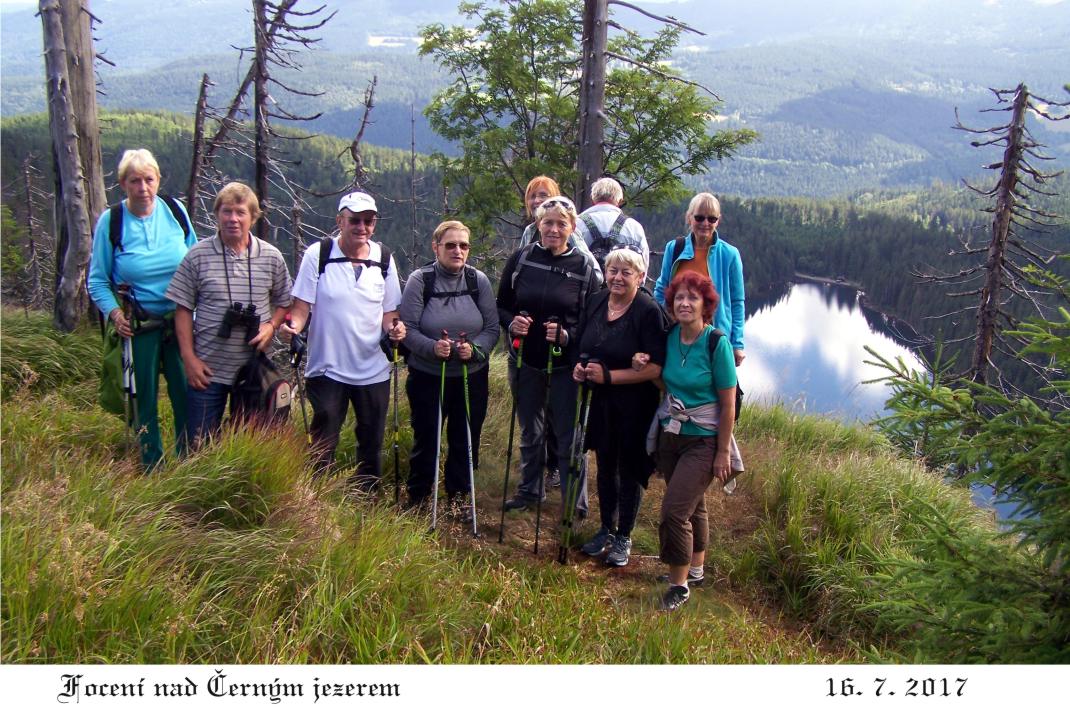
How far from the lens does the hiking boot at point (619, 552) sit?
187 inches

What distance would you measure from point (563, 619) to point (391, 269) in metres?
2.40

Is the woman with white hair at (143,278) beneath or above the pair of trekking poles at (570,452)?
above

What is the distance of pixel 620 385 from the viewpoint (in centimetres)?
452

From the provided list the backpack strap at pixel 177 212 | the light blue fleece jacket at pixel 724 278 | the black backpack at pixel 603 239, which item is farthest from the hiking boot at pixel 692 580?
the backpack strap at pixel 177 212

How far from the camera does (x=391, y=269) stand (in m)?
4.67

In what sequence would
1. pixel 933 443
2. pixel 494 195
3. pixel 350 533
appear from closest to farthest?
pixel 933 443 → pixel 350 533 → pixel 494 195

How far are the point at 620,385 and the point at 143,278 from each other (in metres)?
2.87

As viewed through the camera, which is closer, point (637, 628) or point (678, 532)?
point (637, 628)

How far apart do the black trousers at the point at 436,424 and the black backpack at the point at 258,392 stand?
0.79 metres

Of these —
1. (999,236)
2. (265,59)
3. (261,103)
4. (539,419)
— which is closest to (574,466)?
(539,419)

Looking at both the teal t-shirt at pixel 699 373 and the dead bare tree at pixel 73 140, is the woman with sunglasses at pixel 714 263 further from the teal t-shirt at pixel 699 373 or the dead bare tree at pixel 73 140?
the dead bare tree at pixel 73 140
